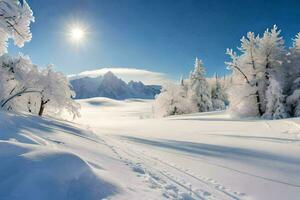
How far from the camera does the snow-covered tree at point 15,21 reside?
14.4m

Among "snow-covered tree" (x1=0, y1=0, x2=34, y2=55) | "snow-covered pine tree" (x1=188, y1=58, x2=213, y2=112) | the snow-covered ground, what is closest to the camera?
the snow-covered ground

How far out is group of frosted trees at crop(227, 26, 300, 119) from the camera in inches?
1150

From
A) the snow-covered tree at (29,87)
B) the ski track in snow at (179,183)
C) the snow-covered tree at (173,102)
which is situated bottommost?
the ski track in snow at (179,183)

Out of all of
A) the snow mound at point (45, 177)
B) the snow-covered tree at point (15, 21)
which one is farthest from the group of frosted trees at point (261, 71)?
the snow mound at point (45, 177)

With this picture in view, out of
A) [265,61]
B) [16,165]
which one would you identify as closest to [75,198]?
[16,165]

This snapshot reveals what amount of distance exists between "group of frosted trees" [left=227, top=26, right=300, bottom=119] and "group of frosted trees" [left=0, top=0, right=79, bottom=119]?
64.5ft

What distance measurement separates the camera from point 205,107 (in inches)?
2117

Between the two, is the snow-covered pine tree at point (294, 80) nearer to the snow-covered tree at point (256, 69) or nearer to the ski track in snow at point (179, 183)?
the snow-covered tree at point (256, 69)

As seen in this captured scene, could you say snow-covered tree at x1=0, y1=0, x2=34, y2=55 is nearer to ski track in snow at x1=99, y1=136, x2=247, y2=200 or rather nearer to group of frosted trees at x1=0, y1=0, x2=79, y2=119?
group of frosted trees at x1=0, y1=0, x2=79, y2=119

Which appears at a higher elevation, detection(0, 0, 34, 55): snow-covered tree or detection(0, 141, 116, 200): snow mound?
detection(0, 0, 34, 55): snow-covered tree

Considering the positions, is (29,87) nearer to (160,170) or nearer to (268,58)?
(160,170)

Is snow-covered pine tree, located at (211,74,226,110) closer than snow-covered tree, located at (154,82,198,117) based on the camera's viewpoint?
No

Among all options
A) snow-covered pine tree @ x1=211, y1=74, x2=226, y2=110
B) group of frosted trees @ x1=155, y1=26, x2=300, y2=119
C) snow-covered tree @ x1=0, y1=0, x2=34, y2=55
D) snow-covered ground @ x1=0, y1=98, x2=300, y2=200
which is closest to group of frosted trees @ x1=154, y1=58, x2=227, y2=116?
snow-covered pine tree @ x1=211, y1=74, x2=226, y2=110

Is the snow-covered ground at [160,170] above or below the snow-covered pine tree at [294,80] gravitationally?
below
